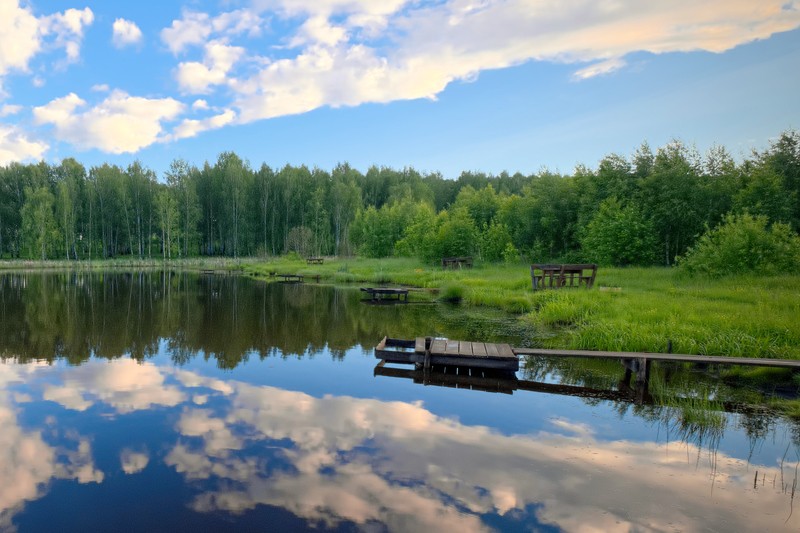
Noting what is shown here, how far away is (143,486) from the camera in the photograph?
5.67 meters

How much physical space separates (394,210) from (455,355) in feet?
175

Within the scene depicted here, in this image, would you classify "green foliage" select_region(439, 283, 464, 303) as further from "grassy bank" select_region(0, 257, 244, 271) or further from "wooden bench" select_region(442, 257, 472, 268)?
"grassy bank" select_region(0, 257, 244, 271)

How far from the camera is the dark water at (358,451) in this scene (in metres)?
5.14

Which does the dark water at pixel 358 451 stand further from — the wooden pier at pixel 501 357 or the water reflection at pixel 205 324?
the water reflection at pixel 205 324

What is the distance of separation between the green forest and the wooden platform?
52.8 feet

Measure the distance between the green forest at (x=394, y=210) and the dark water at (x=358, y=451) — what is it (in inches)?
674

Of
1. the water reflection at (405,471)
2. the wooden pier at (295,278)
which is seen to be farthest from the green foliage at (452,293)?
the wooden pier at (295,278)

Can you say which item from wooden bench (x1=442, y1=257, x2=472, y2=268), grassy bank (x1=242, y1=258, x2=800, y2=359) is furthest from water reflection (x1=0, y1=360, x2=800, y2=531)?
wooden bench (x1=442, y1=257, x2=472, y2=268)

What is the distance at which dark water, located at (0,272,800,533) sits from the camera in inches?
202

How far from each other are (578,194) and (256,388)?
114 ft

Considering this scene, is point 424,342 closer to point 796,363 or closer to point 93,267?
point 796,363

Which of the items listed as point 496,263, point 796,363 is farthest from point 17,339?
point 496,263

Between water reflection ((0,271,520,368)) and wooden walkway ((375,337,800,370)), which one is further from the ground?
wooden walkway ((375,337,800,370))

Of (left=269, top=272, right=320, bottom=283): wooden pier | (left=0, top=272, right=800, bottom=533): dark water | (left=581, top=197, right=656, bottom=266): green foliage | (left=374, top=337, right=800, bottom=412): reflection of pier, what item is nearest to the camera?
(left=0, top=272, right=800, bottom=533): dark water
